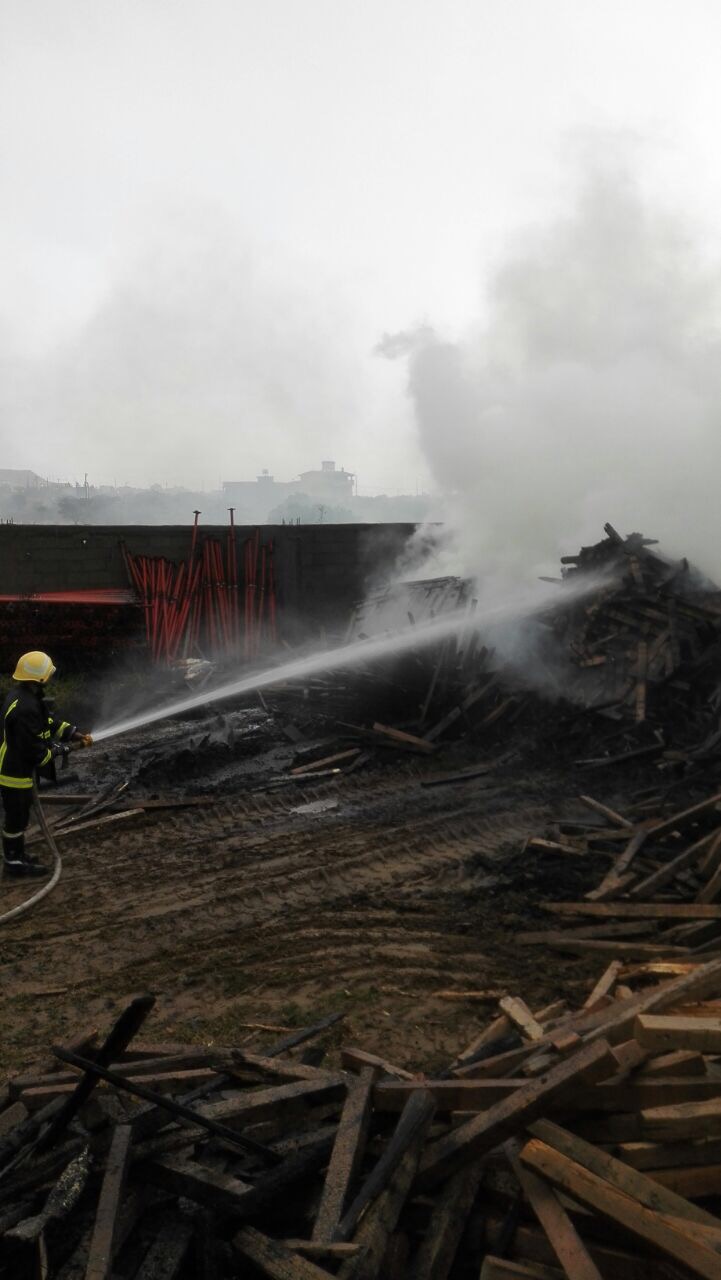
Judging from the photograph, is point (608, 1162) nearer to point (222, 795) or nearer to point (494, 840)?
point (494, 840)

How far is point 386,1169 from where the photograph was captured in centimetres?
287

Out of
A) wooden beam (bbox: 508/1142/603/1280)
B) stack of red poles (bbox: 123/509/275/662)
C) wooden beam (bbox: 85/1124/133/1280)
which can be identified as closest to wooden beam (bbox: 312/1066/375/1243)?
wooden beam (bbox: 508/1142/603/1280)

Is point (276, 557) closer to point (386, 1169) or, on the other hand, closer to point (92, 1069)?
point (92, 1069)

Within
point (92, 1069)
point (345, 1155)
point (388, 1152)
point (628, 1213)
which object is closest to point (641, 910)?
point (628, 1213)

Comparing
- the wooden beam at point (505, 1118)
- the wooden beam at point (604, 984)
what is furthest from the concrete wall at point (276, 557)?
the wooden beam at point (505, 1118)

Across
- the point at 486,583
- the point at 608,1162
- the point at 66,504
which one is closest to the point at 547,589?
the point at 486,583

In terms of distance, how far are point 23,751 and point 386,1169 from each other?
204 inches

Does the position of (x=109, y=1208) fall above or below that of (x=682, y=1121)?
below

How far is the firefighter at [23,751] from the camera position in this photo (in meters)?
6.85

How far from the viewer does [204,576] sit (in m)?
14.8

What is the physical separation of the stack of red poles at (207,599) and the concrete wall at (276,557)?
0.22 meters

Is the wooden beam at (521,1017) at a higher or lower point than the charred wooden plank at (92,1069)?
lower

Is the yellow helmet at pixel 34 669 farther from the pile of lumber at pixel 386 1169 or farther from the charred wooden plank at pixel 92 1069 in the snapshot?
the charred wooden plank at pixel 92 1069

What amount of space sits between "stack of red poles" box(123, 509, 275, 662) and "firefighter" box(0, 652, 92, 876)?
7272 millimetres
